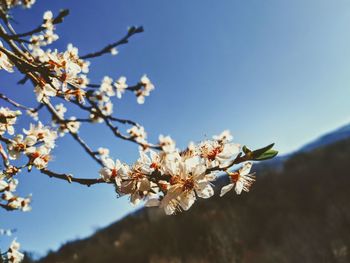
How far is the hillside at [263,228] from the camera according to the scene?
6.57 m

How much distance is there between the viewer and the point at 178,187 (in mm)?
1285

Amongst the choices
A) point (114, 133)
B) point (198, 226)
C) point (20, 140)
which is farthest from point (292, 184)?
point (20, 140)

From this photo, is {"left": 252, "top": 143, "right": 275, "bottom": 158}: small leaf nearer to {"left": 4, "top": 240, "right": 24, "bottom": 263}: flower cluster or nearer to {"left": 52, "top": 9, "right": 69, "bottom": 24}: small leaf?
{"left": 52, "top": 9, "right": 69, "bottom": 24}: small leaf

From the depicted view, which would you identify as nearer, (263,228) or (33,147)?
(33,147)

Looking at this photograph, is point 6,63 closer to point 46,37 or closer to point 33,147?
point 33,147

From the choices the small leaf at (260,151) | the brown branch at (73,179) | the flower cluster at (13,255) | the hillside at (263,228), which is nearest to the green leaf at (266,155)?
the small leaf at (260,151)

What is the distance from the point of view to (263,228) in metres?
8.73

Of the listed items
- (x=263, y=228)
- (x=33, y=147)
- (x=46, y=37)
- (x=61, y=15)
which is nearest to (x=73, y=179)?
(x=33, y=147)

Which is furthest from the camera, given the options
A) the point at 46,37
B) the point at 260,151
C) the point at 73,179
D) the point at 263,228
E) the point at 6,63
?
the point at 263,228

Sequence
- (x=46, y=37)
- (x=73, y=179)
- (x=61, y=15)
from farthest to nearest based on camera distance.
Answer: (x=46, y=37)
(x=61, y=15)
(x=73, y=179)

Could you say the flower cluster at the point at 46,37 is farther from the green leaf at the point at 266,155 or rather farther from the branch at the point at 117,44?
the green leaf at the point at 266,155

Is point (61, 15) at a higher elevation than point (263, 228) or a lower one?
higher

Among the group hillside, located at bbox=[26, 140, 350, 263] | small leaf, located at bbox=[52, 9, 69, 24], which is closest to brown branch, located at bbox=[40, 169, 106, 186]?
small leaf, located at bbox=[52, 9, 69, 24]

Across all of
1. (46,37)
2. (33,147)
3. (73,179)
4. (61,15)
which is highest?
(46,37)
